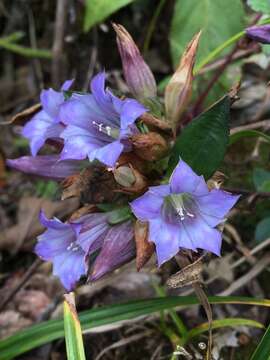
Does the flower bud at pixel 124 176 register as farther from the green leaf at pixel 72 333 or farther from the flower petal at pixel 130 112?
the green leaf at pixel 72 333

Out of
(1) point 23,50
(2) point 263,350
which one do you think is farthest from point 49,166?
(1) point 23,50

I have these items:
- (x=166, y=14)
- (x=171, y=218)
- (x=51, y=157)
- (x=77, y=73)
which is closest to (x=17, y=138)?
(x=77, y=73)

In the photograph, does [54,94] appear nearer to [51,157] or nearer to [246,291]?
[51,157]

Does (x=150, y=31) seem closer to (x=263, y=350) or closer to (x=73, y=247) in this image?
(x=73, y=247)

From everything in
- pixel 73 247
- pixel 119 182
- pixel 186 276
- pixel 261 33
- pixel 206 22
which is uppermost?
pixel 261 33

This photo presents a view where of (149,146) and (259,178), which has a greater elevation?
(149,146)

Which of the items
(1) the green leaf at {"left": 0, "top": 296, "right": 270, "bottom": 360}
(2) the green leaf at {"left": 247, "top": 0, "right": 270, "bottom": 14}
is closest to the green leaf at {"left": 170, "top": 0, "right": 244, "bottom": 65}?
(2) the green leaf at {"left": 247, "top": 0, "right": 270, "bottom": 14}
